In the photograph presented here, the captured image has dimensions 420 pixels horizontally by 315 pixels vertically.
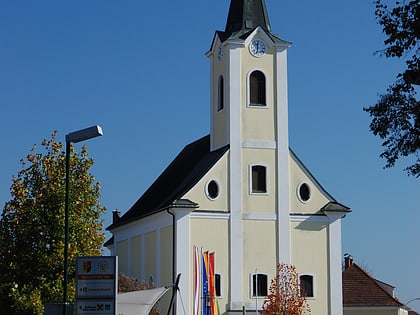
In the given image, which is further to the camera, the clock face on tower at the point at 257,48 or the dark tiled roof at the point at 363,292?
the dark tiled roof at the point at 363,292

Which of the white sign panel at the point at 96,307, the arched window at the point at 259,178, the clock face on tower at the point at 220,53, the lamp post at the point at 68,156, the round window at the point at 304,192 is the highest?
the clock face on tower at the point at 220,53

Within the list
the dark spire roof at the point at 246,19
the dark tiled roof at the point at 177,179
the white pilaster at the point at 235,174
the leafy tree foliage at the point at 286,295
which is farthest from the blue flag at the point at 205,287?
the dark spire roof at the point at 246,19

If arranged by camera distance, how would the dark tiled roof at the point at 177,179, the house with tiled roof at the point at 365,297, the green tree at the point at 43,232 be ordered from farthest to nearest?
the house with tiled roof at the point at 365,297
the dark tiled roof at the point at 177,179
the green tree at the point at 43,232

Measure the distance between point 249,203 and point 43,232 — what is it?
18509mm

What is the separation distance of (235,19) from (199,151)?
9.36 m

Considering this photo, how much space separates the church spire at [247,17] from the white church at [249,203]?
58mm

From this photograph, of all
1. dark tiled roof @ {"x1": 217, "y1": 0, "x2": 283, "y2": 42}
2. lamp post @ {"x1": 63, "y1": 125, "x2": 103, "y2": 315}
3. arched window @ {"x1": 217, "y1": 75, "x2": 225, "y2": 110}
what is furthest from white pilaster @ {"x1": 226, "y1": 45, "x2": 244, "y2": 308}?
lamp post @ {"x1": 63, "y1": 125, "x2": 103, "y2": 315}

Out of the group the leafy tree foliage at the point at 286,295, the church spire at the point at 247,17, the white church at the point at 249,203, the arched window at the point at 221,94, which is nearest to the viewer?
the leafy tree foliage at the point at 286,295

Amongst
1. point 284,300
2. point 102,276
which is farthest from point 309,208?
point 102,276

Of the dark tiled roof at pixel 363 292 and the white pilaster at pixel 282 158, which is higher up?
the white pilaster at pixel 282 158

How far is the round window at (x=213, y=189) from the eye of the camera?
53.5 m

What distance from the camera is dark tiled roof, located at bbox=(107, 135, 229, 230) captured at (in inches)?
2159

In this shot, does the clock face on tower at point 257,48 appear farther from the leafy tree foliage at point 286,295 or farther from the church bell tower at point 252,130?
the leafy tree foliage at point 286,295

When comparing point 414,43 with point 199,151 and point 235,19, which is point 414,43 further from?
point 199,151
